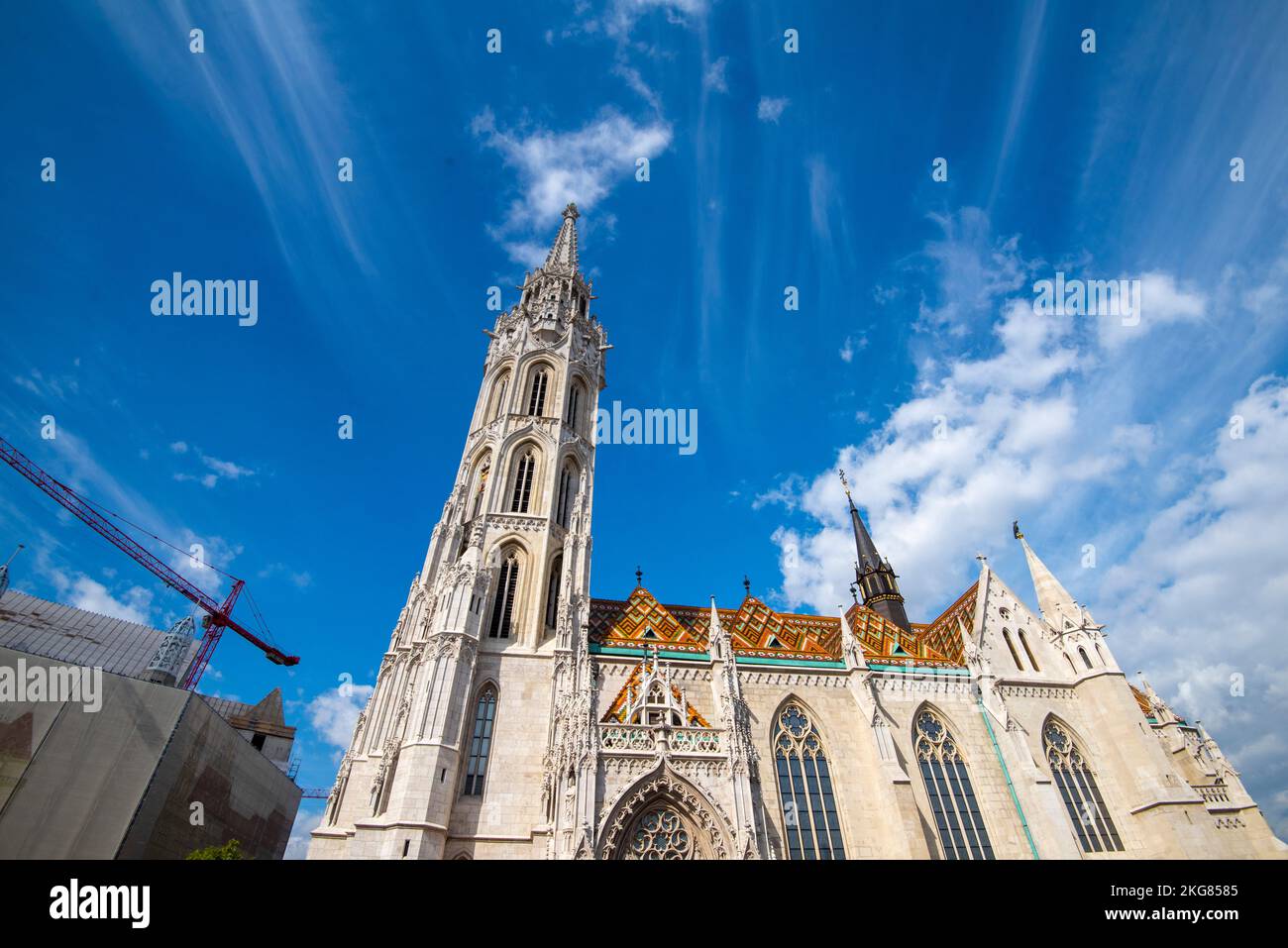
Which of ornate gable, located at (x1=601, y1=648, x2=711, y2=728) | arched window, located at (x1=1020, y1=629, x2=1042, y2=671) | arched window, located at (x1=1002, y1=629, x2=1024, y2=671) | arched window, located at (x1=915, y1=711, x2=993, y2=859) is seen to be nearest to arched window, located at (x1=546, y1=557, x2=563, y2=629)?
ornate gable, located at (x1=601, y1=648, x2=711, y2=728)

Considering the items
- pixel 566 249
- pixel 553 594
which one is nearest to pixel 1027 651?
pixel 553 594

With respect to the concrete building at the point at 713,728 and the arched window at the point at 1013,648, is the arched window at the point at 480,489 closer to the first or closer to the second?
the concrete building at the point at 713,728

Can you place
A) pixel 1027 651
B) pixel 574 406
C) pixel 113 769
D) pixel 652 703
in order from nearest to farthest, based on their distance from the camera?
pixel 652 703 < pixel 113 769 < pixel 1027 651 < pixel 574 406

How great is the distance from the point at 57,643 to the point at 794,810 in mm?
49887

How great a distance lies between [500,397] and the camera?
34.2 metres

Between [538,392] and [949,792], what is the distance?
27319mm

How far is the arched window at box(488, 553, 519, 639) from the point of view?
82.7 ft

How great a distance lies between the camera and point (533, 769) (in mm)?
21203

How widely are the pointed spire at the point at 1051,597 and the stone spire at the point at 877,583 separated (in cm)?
833

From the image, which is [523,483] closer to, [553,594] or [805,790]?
[553,594]
